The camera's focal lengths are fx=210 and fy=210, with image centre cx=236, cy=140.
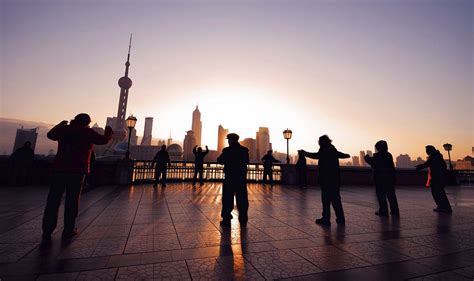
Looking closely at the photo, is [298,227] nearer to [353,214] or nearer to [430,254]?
[430,254]

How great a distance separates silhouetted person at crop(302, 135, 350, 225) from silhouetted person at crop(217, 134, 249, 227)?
66.1 inches

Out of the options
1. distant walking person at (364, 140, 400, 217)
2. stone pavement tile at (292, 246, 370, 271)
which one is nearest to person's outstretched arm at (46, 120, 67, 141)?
stone pavement tile at (292, 246, 370, 271)

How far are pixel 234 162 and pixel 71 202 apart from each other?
314 cm

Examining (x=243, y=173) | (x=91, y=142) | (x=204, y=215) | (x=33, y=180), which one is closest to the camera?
(x=91, y=142)

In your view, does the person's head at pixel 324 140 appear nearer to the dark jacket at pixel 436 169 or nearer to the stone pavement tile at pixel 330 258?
the stone pavement tile at pixel 330 258

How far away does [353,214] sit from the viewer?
590cm

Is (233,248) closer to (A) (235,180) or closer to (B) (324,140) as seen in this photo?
(A) (235,180)

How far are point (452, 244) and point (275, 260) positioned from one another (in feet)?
10.6

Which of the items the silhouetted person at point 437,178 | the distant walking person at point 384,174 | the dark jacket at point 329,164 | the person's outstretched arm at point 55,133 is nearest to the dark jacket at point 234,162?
the dark jacket at point 329,164

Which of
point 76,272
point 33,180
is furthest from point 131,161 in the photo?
point 76,272

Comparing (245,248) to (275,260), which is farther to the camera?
(245,248)

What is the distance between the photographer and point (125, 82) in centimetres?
16912

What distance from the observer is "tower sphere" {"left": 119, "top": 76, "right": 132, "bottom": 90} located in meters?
168

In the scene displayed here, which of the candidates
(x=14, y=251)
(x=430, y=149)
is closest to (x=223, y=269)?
(x=14, y=251)
